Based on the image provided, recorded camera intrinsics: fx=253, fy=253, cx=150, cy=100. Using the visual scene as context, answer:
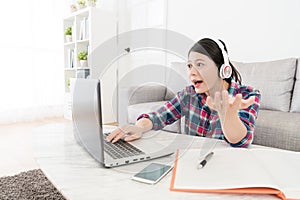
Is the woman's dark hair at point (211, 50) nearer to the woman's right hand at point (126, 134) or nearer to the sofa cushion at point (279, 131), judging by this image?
the woman's right hand at point (126, 134)

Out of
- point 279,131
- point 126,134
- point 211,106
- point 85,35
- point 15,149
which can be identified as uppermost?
point 85,35

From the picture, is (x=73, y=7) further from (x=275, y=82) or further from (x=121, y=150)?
(x=121, y=150)

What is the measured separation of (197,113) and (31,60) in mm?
2720

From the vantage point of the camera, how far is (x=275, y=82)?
1.75 meters

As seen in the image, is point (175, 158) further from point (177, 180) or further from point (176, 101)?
point (176, 101)

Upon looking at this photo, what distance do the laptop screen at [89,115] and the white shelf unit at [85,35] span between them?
204 centimetres

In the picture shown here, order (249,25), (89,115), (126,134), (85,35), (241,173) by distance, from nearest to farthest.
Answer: (241,173) < (89,115) < (126,134) < (249,25) < (85,35)

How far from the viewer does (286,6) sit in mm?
1941

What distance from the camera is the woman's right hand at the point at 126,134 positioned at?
784 millimetres

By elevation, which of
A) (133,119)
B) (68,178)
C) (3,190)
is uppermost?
(68,178)

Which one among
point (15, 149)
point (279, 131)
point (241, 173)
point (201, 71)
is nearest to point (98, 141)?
point (241, 173)

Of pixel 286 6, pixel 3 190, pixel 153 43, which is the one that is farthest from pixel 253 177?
pixel 153 43

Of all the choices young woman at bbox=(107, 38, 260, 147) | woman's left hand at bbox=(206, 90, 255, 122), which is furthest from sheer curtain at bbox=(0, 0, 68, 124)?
woman's left hand at bbox=(206, 90, 255, 122)

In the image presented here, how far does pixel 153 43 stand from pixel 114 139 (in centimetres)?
249
